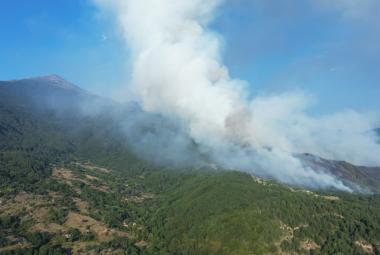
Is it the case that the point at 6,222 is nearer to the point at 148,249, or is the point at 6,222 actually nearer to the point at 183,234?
the point at 148,249

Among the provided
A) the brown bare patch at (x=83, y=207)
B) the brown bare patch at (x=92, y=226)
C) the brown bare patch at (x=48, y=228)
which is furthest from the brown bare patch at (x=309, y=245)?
the brown bare patch at (x=83, y=207)

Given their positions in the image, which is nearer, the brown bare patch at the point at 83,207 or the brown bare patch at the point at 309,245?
the brown bare patch at the point at 309,245

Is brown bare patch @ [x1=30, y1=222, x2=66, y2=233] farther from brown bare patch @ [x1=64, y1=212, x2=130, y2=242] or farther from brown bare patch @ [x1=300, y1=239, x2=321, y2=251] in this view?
brown bare patch @ [x1=300, y1=239, x2=321, y2=251]

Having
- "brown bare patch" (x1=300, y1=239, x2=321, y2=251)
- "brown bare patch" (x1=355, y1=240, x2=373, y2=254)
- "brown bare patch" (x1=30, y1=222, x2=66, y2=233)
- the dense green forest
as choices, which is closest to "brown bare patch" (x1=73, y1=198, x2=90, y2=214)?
the dense green forest

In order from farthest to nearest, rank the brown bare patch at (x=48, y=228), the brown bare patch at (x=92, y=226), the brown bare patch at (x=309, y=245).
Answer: the brown bare patch at (x=92, y=226)
the brown bare patch at (x=48, y=228)
the brown bare patch at (x=309, y=245)

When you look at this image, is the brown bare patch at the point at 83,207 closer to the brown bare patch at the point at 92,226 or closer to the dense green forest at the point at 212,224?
the dense green forest at the point at 212,224

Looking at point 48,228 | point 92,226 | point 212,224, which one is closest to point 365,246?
point 212,224

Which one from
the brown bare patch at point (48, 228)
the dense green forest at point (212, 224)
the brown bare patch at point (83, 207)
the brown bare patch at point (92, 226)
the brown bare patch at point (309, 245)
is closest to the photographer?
the brown bare patch at point (309, 245)

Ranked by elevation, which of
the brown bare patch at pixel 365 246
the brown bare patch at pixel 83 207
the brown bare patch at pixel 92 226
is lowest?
the brown bare patch at pixel 92 226

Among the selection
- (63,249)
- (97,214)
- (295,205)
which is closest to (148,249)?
(63,249)

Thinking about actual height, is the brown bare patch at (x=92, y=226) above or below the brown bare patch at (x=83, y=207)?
below

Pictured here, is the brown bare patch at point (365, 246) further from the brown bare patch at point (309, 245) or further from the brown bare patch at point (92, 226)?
the brown bare patch at point (92, 226)
